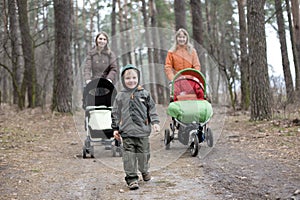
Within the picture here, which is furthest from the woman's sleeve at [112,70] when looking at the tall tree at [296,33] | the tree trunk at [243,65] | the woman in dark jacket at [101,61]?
the tall tree at [296,33]

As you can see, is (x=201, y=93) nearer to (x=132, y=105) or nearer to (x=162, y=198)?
(x=132, y=105)

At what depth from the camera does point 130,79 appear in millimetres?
4984

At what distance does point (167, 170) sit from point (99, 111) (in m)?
1.82

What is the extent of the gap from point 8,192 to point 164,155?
297 centimetres

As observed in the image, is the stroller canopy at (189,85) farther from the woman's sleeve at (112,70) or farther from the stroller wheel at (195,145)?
the woman's sleeve at (112,70)

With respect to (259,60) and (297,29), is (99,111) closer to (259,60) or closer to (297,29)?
(259,60)

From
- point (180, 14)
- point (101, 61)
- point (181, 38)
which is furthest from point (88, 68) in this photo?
point (180, 14)

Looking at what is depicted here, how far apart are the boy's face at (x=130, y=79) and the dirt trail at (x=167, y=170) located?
3.95ft

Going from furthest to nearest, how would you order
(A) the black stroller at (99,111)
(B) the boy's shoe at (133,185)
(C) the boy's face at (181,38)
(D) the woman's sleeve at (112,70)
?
(C) the boy's face at (181,38), (D) the woman's sleeve at (112,70), (A) the black stroller at (99,111), (B) the boy's shoe at (133,185)

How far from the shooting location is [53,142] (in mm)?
8648

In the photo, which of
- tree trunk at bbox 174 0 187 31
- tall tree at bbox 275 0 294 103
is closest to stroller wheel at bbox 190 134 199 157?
tree trunk at bbox 174 0 187 31

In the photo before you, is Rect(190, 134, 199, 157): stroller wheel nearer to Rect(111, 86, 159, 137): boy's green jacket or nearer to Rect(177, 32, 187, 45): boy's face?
Rect(111, 86, 159, 137): boy's green jacket

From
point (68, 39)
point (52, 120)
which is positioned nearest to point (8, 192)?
point (52, 120)

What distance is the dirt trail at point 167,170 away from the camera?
438 centimetres
